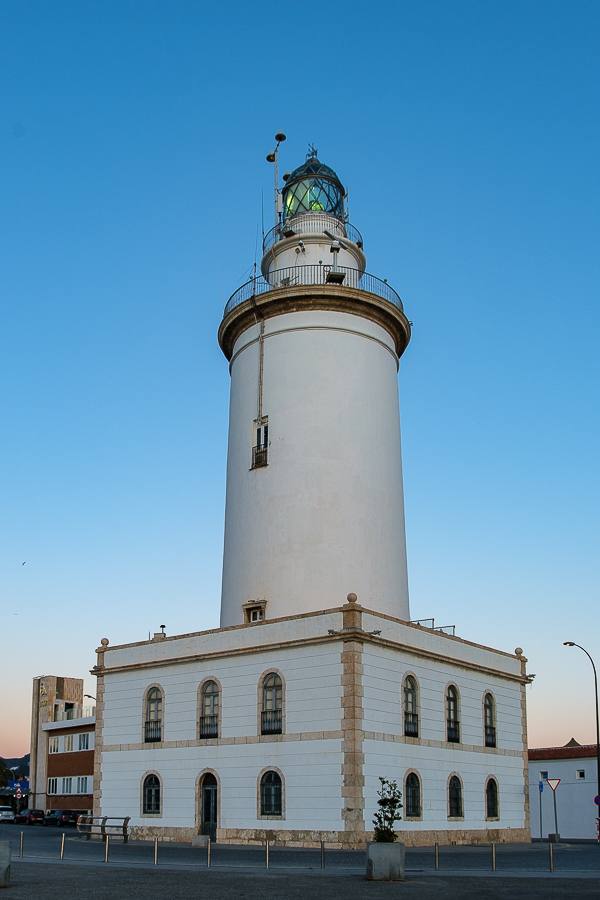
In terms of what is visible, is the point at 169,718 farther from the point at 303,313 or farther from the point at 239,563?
the point at 303,313

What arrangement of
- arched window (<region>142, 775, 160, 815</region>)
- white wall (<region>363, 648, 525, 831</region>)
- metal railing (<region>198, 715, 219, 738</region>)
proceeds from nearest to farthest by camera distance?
1. white wall (<region>363, 648, 525, 831</region>)
2. metal railing (<region>198, 715, 219, 738</region>)
3. arched window (<region>142, 775, 160, 815</region>)

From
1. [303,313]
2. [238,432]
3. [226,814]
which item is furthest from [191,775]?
[303,313]

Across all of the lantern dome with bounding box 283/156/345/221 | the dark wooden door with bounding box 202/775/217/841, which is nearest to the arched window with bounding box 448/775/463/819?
the dark wooden door with bounding box 202/775/217/841

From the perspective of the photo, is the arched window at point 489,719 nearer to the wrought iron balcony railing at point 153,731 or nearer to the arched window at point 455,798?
the arched window at point 455,798

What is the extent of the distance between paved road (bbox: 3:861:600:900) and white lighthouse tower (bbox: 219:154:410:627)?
13927 millimetres

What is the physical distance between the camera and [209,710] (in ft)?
103

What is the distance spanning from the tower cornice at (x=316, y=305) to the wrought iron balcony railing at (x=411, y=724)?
15082mm

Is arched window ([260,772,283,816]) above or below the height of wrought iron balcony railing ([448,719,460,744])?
below

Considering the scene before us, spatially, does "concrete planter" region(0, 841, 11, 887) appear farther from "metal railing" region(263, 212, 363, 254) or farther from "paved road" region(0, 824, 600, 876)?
"metal railing" region(263, 212, 363, 254)

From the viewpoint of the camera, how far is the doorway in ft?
98.8

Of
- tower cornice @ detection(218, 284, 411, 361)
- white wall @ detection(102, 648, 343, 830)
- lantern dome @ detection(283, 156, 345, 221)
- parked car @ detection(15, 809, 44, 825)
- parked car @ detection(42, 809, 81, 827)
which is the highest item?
lantern dome @ detection(283, 156, 345, 221)

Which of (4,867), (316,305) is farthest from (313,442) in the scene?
(4,867)

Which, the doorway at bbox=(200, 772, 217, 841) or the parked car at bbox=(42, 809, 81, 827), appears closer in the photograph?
the doorway at bbox=(200, 772, 217, 841)

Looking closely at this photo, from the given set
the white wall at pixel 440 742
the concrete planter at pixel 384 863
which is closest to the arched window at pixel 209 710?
the white wall at pixel 440 742
